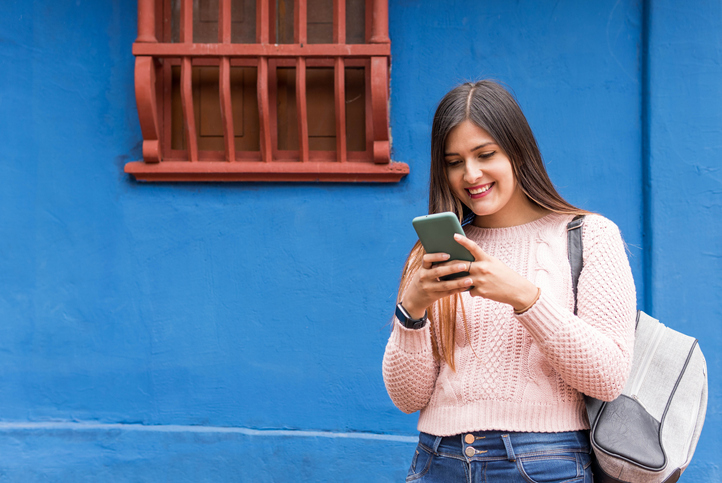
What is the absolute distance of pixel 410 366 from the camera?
124 cm

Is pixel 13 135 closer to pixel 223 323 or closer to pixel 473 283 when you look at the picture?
pixel 223 323

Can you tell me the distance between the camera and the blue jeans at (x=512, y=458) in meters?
1.11

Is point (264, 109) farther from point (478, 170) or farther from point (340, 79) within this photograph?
point (478, 170)

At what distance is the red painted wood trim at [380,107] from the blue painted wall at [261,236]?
117mm

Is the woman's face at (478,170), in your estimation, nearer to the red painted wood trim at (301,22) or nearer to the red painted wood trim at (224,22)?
the red painted wood trim at (301,22)

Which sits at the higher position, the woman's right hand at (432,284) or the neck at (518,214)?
the neck at (518,214)

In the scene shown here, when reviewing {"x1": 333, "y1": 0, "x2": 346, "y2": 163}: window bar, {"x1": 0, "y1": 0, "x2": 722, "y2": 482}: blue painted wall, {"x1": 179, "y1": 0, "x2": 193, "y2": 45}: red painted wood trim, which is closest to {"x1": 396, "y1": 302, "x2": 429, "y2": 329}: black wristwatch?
{"x1": 0, "y1": 0, "x2": 722, "y2": 482}: blue painted wall

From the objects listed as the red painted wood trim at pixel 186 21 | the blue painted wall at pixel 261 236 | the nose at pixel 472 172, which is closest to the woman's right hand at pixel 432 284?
the nose at pixel 472 172

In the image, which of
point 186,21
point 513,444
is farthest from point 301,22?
point 513,444

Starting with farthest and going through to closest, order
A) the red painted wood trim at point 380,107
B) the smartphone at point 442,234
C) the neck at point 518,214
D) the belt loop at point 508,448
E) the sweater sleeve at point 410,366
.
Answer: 1. the red painted wood trim at point 380,107
2. the neck at point 518,214
3. the sweater sleeve at point 410,366
4. the belt loop at point 508,448
5. the smartphone at point 442,234

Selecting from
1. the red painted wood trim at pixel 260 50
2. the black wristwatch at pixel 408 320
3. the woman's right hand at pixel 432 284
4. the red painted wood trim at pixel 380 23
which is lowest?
the black wristwatch at pixel 408 320

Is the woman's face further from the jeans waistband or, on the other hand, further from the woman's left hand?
the jeans waistband

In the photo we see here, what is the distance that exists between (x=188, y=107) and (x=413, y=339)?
1.79 m

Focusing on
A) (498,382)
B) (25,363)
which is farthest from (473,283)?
(25,363)
